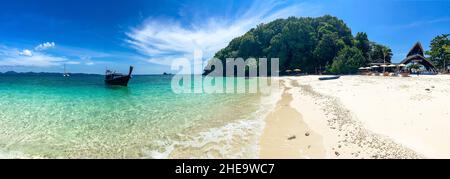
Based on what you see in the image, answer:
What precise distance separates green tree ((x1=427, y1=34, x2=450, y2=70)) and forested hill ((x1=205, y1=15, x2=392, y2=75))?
7.83m

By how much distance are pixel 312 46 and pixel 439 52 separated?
24.1 meters

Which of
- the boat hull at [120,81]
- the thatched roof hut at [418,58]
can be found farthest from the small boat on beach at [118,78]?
the thatched roof hut at [418,58]

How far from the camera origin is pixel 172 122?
9.45 metres

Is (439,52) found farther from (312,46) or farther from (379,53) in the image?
(312,46)

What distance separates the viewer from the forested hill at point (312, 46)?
4578cm

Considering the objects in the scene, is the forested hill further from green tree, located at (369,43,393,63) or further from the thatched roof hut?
the thatched roof hut

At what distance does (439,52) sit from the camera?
40.6 m

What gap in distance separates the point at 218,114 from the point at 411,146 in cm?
753

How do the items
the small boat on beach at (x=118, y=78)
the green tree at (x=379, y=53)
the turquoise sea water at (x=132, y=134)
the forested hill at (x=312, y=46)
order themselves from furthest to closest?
the green tree at (x=379, y=53), the forested hill at (x=312, y=46), the small boat on beach at (x=118, y=78), the turquoise sea water at (x=132, y=134)

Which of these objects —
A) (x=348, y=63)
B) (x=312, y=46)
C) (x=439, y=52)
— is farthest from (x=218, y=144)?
(x=312, y=46)

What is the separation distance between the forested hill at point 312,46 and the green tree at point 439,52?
7.83m

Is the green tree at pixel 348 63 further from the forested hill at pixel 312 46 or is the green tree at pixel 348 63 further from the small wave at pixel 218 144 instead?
the small wave at pixel 218 144

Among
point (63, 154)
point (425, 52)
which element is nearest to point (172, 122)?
point (63, 154)
